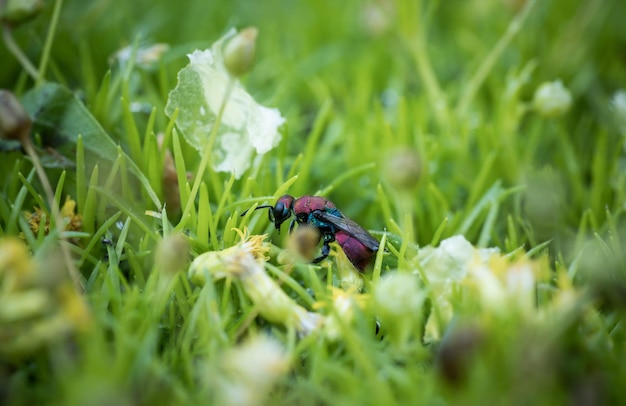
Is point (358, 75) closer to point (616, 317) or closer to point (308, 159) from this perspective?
point (308, 159)

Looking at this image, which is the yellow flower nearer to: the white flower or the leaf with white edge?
the white flower

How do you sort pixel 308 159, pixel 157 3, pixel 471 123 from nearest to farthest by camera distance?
pixel 308 159
pixel 471 123
pixel 157 3

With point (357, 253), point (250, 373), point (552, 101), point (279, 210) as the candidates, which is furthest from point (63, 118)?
point (552, 101)


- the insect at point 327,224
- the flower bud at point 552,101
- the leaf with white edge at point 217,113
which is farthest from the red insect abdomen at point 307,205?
the flower bud at point 552,101

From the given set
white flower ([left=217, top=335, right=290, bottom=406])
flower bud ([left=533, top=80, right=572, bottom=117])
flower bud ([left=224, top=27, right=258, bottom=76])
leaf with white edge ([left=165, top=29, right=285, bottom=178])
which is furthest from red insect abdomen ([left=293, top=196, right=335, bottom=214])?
flower bud ([left=533, top=80, right=572, bottom=117])

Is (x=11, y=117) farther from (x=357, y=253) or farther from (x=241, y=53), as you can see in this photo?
(x=357, y=253)

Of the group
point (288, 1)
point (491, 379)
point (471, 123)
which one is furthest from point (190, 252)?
point (288, 1)
